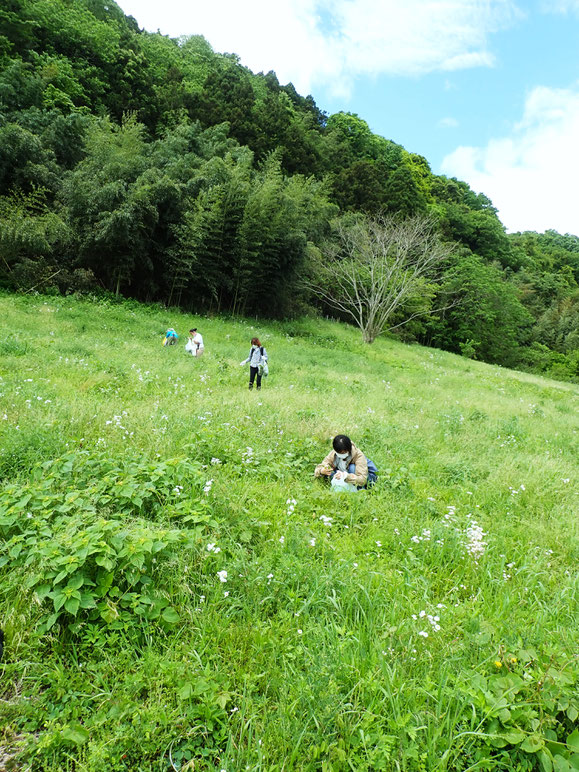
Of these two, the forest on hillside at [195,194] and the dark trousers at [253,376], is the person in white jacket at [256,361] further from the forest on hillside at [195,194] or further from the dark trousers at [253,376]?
the forest on hillside at [195,194]

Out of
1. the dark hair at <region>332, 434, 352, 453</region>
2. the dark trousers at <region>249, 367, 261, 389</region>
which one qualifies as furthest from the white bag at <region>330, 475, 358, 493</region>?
the dark trousers at <region>249, 367, 261, 389</region>

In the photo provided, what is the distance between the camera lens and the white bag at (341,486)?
167 inches

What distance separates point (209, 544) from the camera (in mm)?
2830

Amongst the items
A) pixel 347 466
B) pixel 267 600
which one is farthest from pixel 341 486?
pixel 267 600

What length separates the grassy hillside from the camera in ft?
5.92

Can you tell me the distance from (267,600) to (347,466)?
220cm

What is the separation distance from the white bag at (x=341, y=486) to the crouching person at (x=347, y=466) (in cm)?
2

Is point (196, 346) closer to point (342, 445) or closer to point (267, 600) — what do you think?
point (342, 445)

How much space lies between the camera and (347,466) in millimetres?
4562

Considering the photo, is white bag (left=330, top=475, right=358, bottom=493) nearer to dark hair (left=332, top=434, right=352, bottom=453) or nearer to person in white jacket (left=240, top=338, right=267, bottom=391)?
dark hair (left=332, top=434, right=352, bottom=453)

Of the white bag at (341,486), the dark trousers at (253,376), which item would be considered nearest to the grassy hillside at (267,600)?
the white bag at (341,486)

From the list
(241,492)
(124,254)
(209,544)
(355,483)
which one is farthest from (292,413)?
(124,254)

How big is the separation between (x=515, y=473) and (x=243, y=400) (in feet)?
14.7

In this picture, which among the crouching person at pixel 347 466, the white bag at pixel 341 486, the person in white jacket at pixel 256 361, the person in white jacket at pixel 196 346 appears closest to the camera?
the white bag at pixel 341 486
